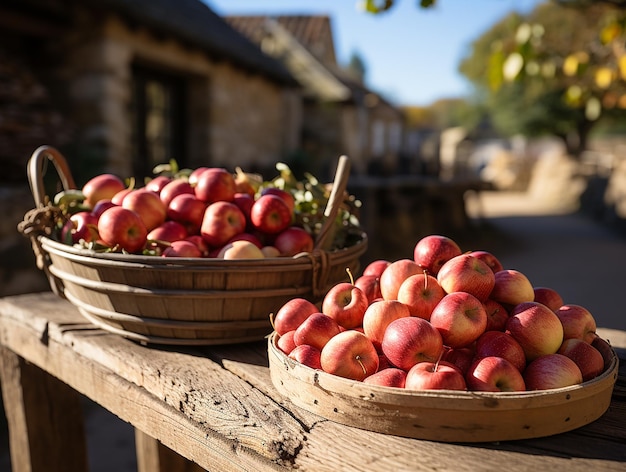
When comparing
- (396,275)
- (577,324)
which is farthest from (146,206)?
(577,324)

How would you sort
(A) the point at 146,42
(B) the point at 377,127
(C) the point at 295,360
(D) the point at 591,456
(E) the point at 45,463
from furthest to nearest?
(B) the point at 377,127 < (A) the point at 146,42 < (E) the point at 45,463 < (C) the point at 295,360 < (D) the point at 591,456

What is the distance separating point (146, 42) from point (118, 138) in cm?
121

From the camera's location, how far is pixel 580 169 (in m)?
18.1

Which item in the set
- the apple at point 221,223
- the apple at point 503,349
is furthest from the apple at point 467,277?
the apple at point 221,223

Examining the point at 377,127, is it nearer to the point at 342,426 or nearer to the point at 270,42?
the point at 270,42

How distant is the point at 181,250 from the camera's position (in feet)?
4.54

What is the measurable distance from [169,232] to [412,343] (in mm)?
735

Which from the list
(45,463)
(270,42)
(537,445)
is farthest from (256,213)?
(270,42)

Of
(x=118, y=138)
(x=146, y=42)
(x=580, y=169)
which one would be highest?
(x=146, y=42)

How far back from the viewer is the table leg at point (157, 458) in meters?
1.98

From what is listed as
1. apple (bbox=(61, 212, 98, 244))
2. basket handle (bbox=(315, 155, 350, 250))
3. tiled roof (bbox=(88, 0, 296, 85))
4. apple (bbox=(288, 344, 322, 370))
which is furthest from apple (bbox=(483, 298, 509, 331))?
tiled roof (bbox=(88, 0, 296, 85))

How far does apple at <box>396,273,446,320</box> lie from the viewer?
113 centimetres

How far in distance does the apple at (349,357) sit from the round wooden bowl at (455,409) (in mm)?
37

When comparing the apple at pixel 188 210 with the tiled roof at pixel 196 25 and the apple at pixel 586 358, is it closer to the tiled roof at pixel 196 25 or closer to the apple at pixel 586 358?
the apple at pixel 586 358
